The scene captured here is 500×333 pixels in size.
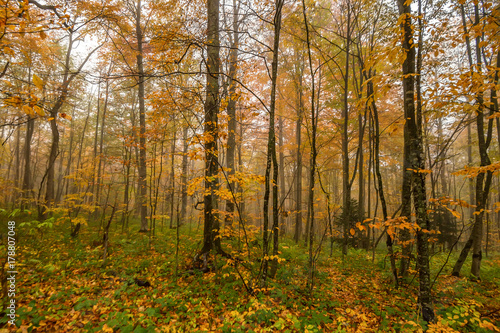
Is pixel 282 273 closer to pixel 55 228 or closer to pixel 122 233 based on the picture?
pixel 122 233

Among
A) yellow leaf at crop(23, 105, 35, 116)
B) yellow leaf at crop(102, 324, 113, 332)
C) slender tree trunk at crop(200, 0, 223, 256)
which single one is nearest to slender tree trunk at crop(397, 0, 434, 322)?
slender tree trunk at crop(200, 0, 223, 256)

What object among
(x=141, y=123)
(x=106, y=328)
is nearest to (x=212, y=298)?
(x=106, y=328)

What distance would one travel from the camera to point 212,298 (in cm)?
433

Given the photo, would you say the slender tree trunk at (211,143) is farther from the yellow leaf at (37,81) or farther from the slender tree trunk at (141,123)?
the slender tree trunk at (141,123)

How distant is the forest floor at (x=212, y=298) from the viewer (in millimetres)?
3525

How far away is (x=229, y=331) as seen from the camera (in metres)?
3.46

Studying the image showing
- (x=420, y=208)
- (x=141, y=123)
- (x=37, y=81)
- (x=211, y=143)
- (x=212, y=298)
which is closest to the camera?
(x=37, y=81)

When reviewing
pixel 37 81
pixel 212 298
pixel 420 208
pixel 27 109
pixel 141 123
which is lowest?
pixel 212 298

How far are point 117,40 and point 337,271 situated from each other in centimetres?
1423

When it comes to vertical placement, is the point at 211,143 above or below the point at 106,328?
above

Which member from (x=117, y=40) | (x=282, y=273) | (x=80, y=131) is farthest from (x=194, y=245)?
(x=80, y=131)

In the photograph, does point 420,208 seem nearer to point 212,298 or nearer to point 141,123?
point 212,298

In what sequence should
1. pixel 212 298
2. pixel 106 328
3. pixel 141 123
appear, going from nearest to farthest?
1. pixel 106 328
2. pixel 212 298
3. pixel 141 123

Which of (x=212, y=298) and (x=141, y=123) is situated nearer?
(x=212, y=298)
